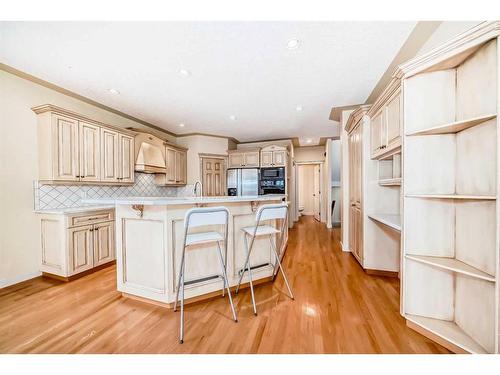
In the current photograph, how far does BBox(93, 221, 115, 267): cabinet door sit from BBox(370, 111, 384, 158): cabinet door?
3829 mm

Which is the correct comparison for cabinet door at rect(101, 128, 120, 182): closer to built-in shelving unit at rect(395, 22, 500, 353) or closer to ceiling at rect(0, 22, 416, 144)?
ceiling at rect(0, 22, 416, 144)

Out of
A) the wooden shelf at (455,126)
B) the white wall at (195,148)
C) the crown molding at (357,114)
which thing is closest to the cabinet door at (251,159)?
the white wall at (195,148)

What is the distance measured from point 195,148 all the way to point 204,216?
3905mm

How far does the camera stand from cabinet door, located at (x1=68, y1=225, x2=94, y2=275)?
8.10 feet

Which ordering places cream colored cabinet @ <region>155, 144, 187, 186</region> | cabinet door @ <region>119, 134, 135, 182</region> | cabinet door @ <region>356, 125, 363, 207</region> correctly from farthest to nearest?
cream colored cabinet @ <region>155, 144, 187, 186</region>
cabinet door @ <region>119, 134, 135, 182</region>
cabinet door @ <region>356, 125, 363, 207</region>

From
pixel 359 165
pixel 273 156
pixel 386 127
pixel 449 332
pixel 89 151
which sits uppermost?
pixel 273 156

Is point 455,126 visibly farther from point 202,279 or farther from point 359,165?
point 202,279

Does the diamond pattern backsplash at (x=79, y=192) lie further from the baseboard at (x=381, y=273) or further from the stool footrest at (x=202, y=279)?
the baseboard at (x=381, y=273)

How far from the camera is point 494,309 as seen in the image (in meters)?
1.17

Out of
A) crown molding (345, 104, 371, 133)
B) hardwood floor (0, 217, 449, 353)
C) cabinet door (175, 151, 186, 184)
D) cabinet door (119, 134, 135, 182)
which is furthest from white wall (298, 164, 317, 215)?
cabinet door (119, 134, 135, 182)

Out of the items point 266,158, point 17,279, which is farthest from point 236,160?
point 17,279

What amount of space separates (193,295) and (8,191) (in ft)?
8.27

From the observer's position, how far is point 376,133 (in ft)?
8.02

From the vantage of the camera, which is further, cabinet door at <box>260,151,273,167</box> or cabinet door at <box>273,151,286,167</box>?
cabinet door at <box>260,151,273,167</box>
